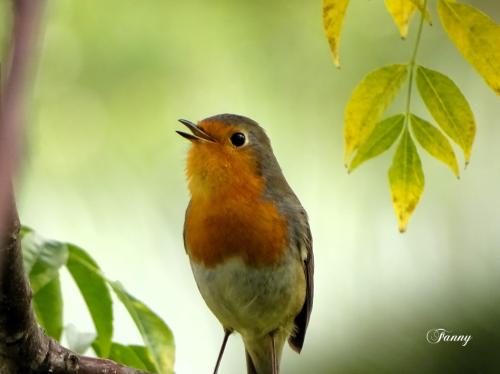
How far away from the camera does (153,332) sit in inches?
105

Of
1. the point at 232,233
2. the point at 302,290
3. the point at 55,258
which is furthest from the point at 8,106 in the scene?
the point at 302,290

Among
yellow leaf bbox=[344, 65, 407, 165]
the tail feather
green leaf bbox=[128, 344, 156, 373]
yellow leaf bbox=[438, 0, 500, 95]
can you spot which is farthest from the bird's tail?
yellow leaf bbox=[438, 0, 500, 95]

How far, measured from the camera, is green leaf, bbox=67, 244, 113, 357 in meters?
2.56

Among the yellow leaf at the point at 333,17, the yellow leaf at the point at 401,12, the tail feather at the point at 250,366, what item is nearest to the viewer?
the yellow leaf at the point at 333,17

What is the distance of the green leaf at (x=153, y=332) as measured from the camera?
2.61m

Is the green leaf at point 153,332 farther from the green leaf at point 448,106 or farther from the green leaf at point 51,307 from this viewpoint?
the green leaf at point 448,106

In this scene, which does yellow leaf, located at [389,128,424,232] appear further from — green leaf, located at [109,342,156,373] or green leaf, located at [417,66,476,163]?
green leaf, located at [109,342,156,373]

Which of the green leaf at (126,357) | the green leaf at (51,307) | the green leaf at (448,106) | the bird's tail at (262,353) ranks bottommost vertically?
the bird's tail at (262,353)

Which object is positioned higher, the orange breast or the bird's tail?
the orange breast

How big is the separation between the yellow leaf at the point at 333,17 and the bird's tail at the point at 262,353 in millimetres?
2300

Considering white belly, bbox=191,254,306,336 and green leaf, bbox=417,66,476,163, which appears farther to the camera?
white belly, bbox=191,254,306,336

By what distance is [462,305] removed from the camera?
4727 millimetres

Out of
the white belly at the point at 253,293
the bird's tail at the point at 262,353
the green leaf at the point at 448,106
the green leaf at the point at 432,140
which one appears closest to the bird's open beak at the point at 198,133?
the white belly at the point at 253,293

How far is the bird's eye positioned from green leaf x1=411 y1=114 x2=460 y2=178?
1.60 meters
